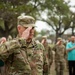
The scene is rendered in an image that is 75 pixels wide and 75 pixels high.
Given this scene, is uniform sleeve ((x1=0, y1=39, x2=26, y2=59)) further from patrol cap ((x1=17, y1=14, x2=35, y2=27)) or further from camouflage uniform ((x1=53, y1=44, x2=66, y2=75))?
camouflage uniform ((x1=53, y1=44, x2=66, y2=75))

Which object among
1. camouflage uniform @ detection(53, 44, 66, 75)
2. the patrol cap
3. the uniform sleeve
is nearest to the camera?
the uniform sleeve

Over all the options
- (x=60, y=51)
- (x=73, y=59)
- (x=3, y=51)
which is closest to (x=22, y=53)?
(x=3, y=51)

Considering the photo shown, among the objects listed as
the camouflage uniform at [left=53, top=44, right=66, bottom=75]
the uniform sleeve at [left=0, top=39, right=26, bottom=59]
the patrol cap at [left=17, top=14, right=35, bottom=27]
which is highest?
the patrol cap at [left=17, top=14, right=35, bottom=27]

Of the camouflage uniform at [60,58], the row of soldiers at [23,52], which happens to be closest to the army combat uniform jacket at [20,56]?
the row of soldiers at [23,52]

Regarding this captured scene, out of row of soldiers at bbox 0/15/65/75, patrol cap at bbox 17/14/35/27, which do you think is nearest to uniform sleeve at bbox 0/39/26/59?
row of soldiers at bbox 0/15/65/75

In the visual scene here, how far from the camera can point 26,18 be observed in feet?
12.7

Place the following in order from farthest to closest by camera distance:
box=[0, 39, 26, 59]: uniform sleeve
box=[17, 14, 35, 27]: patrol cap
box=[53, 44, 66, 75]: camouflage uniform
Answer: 1. box=[53, 44, 66, 75]: camouflage uniform
2. box=[17, 14, 35, 27]: patrol cap
3. box=[0, 39, 26, 59]: uniform sleeve

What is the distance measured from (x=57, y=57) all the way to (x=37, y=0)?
667 inches

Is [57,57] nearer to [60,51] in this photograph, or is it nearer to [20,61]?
[60,51]

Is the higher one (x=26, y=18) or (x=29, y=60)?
(x=26, y=18)

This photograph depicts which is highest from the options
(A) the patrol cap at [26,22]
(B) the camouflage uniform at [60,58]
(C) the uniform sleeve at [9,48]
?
(A) the patrol cap at [26,22]

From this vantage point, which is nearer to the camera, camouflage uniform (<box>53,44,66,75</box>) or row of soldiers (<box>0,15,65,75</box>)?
row of soldiers (<box>0,15,65,75</box>)

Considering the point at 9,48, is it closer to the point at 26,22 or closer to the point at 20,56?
the point at 20,56

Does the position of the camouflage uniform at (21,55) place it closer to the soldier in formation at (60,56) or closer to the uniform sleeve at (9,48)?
the uniform sleeve at (9,48)
